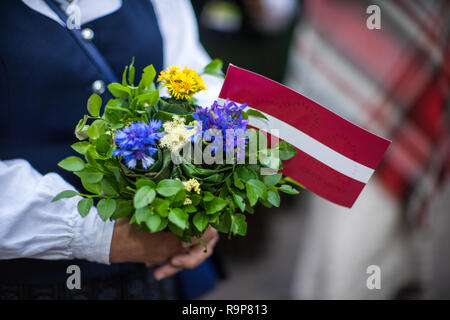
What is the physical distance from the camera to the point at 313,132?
0.61 metres

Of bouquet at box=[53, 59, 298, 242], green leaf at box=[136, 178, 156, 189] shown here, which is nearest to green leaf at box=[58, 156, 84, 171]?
bouquet at box=[53, 59, 298, 242]

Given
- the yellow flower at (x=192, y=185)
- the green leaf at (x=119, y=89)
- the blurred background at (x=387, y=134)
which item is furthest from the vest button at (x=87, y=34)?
the blurred background at (x=387, y=134)

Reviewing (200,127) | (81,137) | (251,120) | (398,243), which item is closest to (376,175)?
(398,243)

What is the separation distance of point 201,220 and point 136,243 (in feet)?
Result: 0.62

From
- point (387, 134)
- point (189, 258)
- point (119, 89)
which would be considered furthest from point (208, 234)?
point (387, 134)

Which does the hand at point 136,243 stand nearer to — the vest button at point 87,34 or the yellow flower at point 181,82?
the yellow flower at point 181,82

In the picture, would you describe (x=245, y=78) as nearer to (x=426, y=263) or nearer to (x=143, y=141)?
(x=143, y=141)

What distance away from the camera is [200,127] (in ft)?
1.66

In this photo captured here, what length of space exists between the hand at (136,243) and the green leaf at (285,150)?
25 centimetres

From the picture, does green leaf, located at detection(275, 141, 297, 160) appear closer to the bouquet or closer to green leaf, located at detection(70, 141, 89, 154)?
the bouquet

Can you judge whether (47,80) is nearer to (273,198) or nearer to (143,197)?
(143,197)

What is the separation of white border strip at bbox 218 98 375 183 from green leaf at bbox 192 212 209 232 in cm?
19

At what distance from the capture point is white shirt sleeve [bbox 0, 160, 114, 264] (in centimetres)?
60

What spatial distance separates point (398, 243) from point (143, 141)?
3.48 feet
